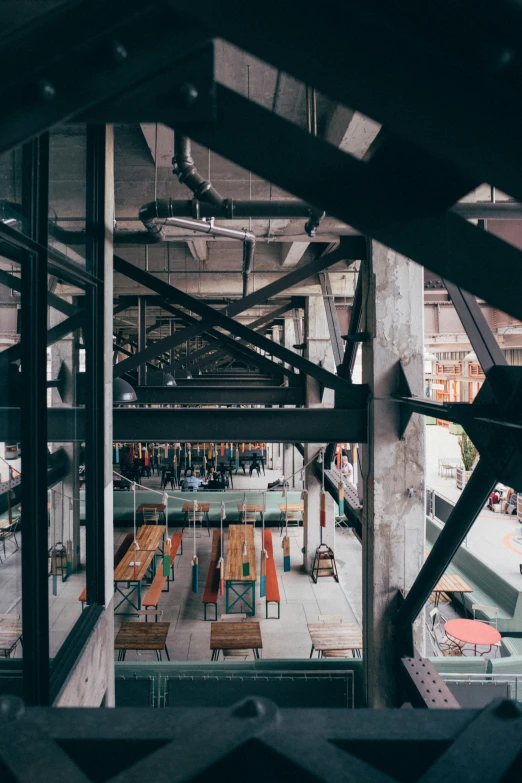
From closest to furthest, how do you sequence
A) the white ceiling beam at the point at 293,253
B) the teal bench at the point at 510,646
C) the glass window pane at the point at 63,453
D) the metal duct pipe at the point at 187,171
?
the glass window pane at the point at 63,453
the metal duct pipe at the point at 187,171
the white ceiling beam at the point at 293,253
the teal bench at the point at 510,646

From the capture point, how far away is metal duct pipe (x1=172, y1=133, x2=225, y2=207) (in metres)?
3.79

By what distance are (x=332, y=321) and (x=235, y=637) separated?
5.35 meters

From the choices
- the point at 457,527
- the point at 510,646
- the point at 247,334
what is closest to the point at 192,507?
the point at 510,646

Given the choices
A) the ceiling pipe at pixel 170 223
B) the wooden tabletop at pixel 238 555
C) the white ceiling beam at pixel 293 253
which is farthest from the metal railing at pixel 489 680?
the white ceiling beam at pixel 293 253

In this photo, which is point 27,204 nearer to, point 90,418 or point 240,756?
point 90,418

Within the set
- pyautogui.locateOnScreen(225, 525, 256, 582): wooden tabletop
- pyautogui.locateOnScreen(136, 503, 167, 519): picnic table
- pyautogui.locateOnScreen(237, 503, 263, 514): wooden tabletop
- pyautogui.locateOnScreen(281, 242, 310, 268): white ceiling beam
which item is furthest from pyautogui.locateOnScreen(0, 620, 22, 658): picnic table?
pyautogui.locateOnScreen(136, 503, 167, 519): picnic table

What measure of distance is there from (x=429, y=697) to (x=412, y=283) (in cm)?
387

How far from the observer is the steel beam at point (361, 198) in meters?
0.99

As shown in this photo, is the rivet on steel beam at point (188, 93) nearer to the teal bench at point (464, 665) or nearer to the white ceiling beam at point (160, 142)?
the white ceiling beam at point (160, 142)

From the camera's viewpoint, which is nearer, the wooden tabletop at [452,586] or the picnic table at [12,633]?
the picnic table at [12,633]

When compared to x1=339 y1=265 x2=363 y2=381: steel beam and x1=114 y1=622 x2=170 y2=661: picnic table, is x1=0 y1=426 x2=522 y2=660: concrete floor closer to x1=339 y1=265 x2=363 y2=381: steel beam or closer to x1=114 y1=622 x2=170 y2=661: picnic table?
x1=114 y1=622 x2=170 y2=661: picnic table

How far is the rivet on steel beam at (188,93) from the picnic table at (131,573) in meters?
10.1

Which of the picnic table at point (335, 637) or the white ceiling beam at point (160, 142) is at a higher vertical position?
the white ceiling beam at point (160, 142)

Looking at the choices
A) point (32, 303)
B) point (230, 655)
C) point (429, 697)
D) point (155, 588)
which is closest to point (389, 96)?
point (32, 303)
